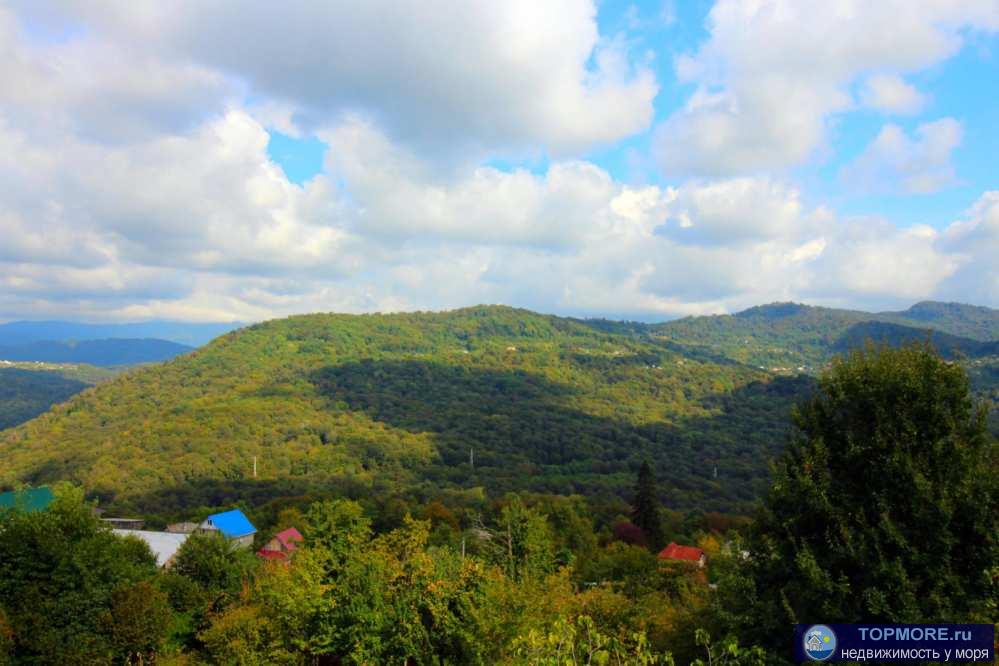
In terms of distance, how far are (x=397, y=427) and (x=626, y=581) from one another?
95.3 meters

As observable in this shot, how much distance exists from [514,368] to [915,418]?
157183 millimetres

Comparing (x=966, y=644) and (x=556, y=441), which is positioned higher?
(x=966, y=644)

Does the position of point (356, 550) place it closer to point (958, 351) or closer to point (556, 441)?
point (958, 351)

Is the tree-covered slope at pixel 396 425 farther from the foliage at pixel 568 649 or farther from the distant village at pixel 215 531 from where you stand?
the foliage at pixel 568 649

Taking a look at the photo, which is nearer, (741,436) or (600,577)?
(600,577)

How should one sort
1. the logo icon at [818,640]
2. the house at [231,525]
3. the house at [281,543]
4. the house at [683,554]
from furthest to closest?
the house at [231,525]
the house at [281,543]
the house at [683,554]
the logo icon at [818,640]

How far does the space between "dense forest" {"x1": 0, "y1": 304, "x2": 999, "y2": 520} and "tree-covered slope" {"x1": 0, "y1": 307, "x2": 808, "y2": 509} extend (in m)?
0.42

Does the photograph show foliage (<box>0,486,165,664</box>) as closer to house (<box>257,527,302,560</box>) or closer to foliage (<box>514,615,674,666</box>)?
house (<box>257,527,302,560</box>)

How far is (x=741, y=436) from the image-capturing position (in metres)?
115

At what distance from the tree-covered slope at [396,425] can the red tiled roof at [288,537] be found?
34.3 m

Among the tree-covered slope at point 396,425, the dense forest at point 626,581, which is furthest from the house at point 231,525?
the tree-covered slope at point 396,425

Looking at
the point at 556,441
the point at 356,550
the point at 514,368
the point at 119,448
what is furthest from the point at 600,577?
the point at 514,368

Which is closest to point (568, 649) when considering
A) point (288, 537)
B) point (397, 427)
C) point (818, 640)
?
point (818, 640)

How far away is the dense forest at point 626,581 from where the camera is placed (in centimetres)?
813
